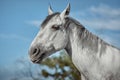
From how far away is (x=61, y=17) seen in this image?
86.7 inches

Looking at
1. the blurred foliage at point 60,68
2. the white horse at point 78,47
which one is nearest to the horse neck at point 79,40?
the white horse at point 78,47

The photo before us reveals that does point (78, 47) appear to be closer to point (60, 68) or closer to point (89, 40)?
point (89, 40)

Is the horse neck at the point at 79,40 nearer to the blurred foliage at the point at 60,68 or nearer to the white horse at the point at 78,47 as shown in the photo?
the white horse at the point at 78,47

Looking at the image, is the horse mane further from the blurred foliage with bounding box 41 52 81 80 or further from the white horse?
the blurred foliage with bounding box 41 52 81 80

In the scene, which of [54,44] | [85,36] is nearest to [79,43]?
[85,36]

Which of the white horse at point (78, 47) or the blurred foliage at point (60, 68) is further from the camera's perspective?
the blurred foliage at point (60, 68)

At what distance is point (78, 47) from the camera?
2.13 meters

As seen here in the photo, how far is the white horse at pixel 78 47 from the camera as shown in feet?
6.69

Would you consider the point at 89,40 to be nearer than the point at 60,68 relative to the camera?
Yes

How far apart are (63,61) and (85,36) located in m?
7.04

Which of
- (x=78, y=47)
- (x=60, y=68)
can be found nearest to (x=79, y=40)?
(x=78, y=47)

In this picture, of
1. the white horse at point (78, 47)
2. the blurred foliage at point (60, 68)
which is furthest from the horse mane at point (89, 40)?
the blurred foliage at point (60, 68)

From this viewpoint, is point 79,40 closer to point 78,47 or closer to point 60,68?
point 78,47

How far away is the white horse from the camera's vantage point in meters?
2.04
